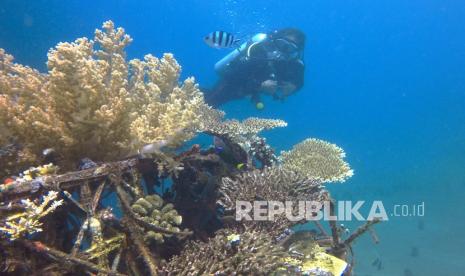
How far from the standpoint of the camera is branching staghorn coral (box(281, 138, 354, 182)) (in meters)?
4.90

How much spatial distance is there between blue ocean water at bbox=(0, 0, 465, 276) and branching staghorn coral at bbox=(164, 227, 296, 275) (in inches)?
601

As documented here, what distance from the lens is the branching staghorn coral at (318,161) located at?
4.90 meters

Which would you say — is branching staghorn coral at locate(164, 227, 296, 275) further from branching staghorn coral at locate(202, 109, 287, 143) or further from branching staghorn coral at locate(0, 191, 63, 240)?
branching staghorn coral at locate(202, 109, 287, 143)

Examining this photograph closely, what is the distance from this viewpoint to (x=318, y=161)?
17.1ft

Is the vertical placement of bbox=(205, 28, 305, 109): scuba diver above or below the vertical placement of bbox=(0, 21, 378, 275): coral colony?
above

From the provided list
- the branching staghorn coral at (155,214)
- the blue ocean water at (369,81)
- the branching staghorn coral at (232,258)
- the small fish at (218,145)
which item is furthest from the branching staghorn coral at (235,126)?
the blue ocean water at (369,81)

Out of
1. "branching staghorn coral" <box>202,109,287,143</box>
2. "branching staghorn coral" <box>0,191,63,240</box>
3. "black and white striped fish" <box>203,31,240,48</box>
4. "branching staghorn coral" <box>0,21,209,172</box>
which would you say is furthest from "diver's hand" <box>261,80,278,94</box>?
"branching staghorn coral" <box>0,191,63,240</box>

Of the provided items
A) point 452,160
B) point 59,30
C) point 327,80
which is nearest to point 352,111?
point 327,80

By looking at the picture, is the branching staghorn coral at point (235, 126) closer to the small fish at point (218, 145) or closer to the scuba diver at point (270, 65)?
the small fish at point (218, 145)

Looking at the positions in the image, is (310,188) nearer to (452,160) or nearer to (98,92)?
(98,92)

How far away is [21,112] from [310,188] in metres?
3.49

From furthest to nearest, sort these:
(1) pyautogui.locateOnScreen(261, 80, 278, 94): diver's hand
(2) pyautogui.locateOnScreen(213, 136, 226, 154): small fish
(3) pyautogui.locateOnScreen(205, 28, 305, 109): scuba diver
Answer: (3) pyautogui.locateOnScreen(205, 28, 305, 109): scuba diver → (1) pyautogui.locateOnScreen(261, 80, 278, 94): diver's hand → (2) pyautogui.locateOnScreen(213, 136, 226, 154): small fish

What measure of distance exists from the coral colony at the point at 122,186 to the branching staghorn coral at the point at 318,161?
7cm

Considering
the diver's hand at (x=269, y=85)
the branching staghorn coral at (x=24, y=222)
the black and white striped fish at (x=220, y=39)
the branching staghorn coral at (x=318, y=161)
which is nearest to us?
the branching staghorn coral at (x=24, y=222)
